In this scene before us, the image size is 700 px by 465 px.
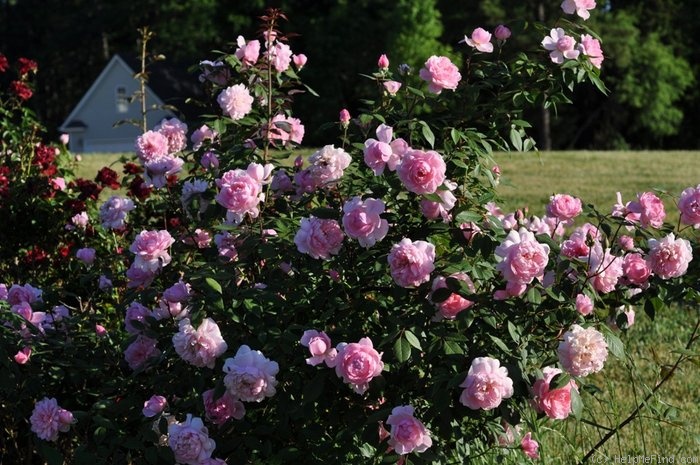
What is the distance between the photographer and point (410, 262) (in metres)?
2.41

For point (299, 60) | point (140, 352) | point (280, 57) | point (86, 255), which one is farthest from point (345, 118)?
point (86, 255)

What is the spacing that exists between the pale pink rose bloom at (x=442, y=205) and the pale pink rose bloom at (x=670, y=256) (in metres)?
0.57

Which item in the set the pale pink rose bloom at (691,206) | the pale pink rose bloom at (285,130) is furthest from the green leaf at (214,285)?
the pale pink rose bloom at (691,206)

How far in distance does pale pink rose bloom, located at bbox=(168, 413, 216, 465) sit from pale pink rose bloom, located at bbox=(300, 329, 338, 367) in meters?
0.34

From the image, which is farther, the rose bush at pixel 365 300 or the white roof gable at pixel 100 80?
the white roof gable at pixel 100 80

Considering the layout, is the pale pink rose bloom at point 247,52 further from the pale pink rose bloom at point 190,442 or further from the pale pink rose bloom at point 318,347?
the pale pink rose bloom at point 190,442

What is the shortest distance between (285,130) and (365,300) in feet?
2.61

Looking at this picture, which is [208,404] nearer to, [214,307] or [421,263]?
[214,307]

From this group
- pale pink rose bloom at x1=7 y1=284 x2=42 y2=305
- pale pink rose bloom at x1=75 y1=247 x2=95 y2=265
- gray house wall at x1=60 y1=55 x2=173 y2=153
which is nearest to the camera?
pale pink rose bloom at x1=7 y1=284 x2=42 y2=305

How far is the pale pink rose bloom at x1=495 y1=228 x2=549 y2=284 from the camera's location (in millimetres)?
2357

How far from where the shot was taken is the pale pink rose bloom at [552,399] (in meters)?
2.48

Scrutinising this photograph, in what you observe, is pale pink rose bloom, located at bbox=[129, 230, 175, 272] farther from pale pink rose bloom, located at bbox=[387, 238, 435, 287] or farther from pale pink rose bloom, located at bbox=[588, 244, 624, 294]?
pale pink rose bloom, located at bbox=[588, 244, 624, 294]

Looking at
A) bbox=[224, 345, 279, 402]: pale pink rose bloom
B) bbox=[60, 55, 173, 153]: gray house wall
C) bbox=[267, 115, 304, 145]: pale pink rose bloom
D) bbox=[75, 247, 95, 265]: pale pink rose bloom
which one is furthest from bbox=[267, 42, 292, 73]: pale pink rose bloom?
bbox=[60, 55, 173, 153]: gray house wall

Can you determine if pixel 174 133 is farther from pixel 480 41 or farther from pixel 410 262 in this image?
pixel 410 262
